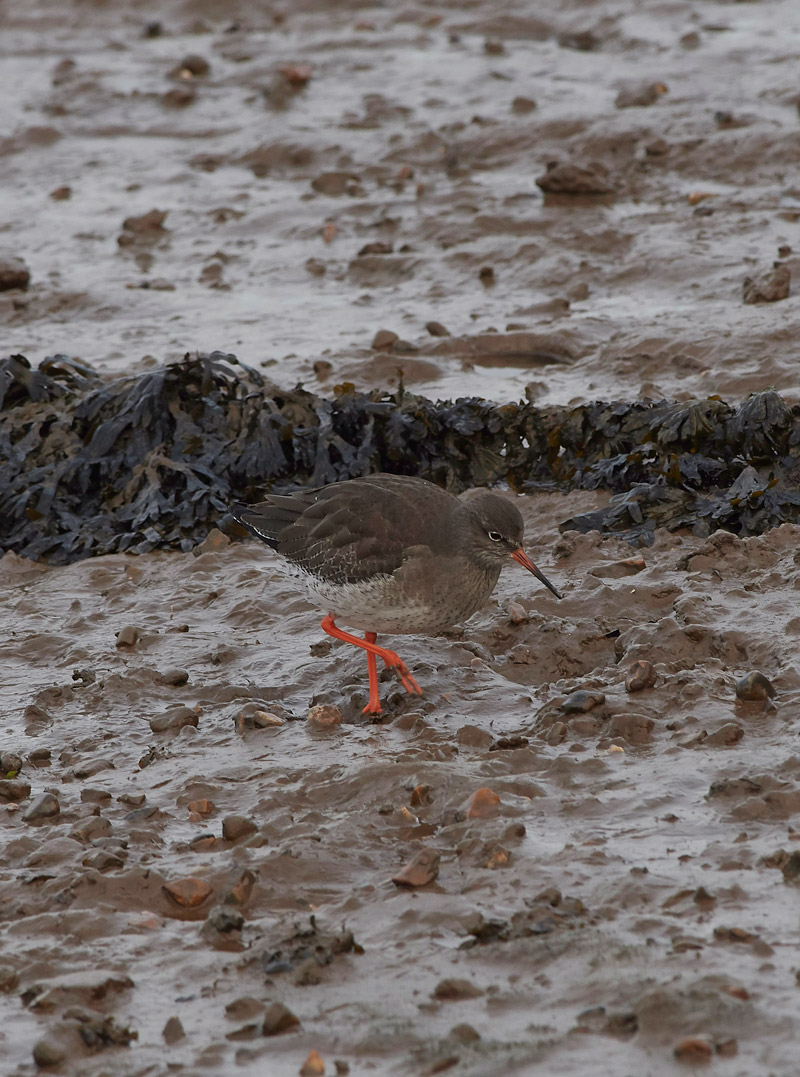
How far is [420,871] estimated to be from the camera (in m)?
4.56

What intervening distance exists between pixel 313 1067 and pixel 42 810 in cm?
196

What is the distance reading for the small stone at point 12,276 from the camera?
10.9 m

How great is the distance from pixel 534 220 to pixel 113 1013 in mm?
8408

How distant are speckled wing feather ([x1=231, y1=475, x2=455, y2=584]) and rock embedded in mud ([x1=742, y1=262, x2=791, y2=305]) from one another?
12.3 feet

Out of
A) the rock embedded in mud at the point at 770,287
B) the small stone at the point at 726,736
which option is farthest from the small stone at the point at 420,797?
the rock embedded in mud at the point at 770,287

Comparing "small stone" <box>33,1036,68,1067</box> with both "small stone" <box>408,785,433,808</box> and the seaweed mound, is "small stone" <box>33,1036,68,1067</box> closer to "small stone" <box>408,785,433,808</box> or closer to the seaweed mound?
"small stone" <box>408,785,433,808</box>

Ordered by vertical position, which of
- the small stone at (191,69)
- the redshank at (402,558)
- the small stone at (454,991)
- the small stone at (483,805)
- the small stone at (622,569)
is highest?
the small stone at (191,69)

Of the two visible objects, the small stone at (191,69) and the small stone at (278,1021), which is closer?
the small stone at (278,1021)

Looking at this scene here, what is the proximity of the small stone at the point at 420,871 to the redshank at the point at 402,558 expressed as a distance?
1519mm

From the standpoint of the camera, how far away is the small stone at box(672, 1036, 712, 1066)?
3582 millimetres

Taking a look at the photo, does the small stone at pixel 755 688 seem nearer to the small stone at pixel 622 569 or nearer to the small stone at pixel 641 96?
the small stone at pixel 622 569

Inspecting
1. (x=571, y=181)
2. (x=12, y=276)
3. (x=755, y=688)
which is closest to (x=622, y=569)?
(x=755, y=688)

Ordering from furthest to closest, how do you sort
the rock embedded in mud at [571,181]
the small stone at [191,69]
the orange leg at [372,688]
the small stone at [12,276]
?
the small stone at [191,69]
the rock embedded in mud at [571,181]
the small stone at [12,276]
the orange leg at [372,688]

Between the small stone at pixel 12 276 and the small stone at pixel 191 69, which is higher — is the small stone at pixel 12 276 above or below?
below
